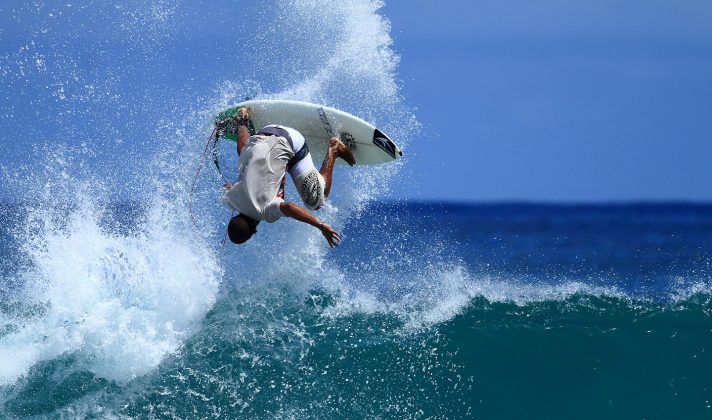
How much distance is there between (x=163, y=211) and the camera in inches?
381

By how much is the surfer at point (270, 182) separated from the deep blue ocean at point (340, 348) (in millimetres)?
1442

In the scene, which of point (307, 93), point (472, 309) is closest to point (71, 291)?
point (307, 93)

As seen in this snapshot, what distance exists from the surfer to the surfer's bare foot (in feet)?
1.57

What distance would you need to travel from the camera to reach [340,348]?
27.1 feet

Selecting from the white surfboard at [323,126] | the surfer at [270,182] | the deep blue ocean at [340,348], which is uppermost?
the white surfboard at [323,126]

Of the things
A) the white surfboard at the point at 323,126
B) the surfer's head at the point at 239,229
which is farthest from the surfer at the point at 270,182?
the white surfboard at the point at 323,126

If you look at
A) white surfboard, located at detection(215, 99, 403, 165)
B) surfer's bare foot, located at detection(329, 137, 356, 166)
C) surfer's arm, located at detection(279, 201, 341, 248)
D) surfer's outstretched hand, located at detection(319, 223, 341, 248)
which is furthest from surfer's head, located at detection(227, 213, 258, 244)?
white surfboard, located at detection(215, 99, 403, 165)

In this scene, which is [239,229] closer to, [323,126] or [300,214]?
[300,214]

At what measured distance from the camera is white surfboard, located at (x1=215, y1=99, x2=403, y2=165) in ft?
28.7

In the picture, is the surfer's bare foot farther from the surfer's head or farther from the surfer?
the surfer's head

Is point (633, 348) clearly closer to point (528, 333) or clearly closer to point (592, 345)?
point (592, 345)

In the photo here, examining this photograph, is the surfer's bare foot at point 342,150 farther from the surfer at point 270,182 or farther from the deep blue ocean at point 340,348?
the deep blue ocean at point 340,348

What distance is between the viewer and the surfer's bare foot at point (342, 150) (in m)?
8.57

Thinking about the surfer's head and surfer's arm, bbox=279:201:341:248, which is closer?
surfer's arm, bbox=279:201:341:248
